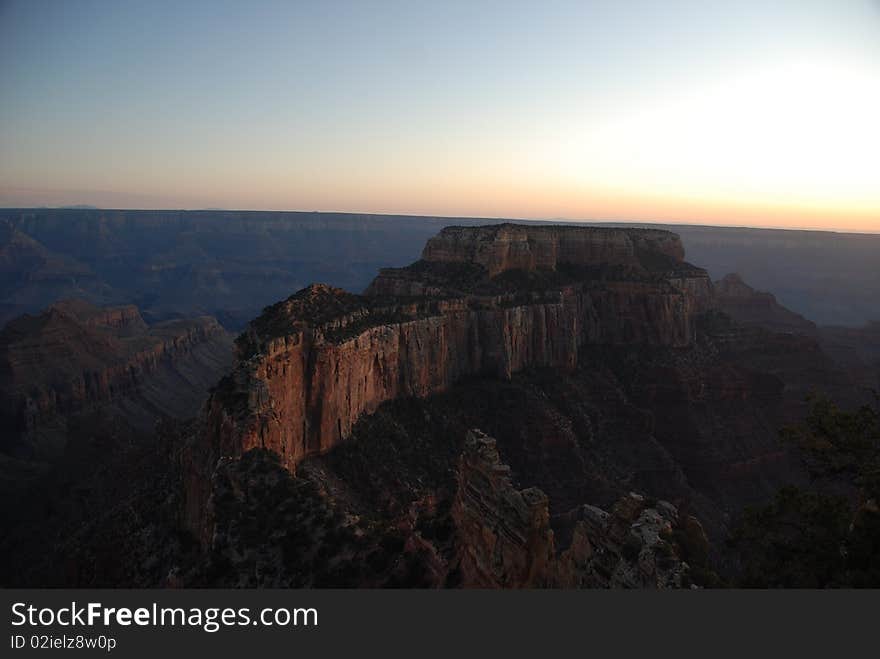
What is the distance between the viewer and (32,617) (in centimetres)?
1189

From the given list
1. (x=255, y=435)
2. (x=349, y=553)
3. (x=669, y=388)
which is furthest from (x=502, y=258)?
(x=349, y=553)

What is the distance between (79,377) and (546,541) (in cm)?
9979

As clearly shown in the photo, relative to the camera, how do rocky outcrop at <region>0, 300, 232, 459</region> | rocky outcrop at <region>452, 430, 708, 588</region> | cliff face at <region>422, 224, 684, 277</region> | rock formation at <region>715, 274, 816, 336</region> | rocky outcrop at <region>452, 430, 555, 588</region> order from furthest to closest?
rock formation at <region>715, 274, 816, 336</region> < rocky outcrop at <region>0, 300, 232, 459</region> < cliff face at <region>422, 224, 684, 277</region> < rocky outcrop at <region>452, 430, 555, 588</region> < rocky outcrop at <region>452, 430, 708, 588</region>

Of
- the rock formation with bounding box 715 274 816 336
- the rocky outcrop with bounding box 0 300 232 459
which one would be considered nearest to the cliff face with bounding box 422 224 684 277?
the rock formation with bounding box 715 274 816 336

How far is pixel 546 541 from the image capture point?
17.0 meters

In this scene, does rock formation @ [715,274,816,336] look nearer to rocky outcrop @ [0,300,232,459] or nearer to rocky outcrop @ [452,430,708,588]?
rocky outcrop @ [0,300,232,459]

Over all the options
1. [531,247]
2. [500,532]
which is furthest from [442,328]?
[500,532]

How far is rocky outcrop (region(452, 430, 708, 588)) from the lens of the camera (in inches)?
557

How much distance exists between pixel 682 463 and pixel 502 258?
2981cm

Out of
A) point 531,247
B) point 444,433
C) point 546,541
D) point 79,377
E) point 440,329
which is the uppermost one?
point 531,247

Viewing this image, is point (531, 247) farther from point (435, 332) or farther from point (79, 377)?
point (79, 377)

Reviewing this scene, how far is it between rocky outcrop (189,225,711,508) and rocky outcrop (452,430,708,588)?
13954 mm

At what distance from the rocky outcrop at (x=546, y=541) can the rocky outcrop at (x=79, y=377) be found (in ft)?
265

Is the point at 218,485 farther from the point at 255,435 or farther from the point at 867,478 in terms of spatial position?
the point at 867,478
